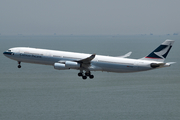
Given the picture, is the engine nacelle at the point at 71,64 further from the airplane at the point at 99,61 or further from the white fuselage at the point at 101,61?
the white fuselage at the point at 101,61

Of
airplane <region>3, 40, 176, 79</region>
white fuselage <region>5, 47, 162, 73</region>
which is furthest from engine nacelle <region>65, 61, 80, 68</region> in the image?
white fuselage <region>5, 47, 162, 73</region>

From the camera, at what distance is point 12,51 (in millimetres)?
79625

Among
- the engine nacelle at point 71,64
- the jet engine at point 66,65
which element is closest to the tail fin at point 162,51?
the engine nacelle at point 71,64

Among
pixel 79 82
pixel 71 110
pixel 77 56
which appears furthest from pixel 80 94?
pixel 77 56

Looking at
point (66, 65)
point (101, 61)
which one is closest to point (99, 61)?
point (101, 61)

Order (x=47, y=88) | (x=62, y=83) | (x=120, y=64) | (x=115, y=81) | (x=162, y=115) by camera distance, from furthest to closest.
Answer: (x=115, y=81)
(x=62, y=83)
(x=47, y=88)
(x=162, y=115)
(x=120, y=64)

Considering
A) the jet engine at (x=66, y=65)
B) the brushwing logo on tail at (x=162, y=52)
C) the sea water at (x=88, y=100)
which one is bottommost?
the sea water at (x=88, y=100)

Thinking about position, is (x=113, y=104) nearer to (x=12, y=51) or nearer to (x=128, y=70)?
(x=128, y=70)

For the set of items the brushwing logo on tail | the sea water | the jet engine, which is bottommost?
the sea water

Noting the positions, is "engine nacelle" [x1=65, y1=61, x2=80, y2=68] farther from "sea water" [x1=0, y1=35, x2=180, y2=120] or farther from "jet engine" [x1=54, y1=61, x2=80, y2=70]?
"sea water" [x1=0, y1=35, x2=180, y2=120]

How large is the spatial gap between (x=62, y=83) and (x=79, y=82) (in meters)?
6.33

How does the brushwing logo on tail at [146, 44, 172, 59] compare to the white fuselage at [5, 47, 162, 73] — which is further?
the brushwing logo on tail at [146, 44, 172, 59]

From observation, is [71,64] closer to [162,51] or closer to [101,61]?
[101,61]

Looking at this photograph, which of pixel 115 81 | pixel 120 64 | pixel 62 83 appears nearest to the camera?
pixel 120 64
